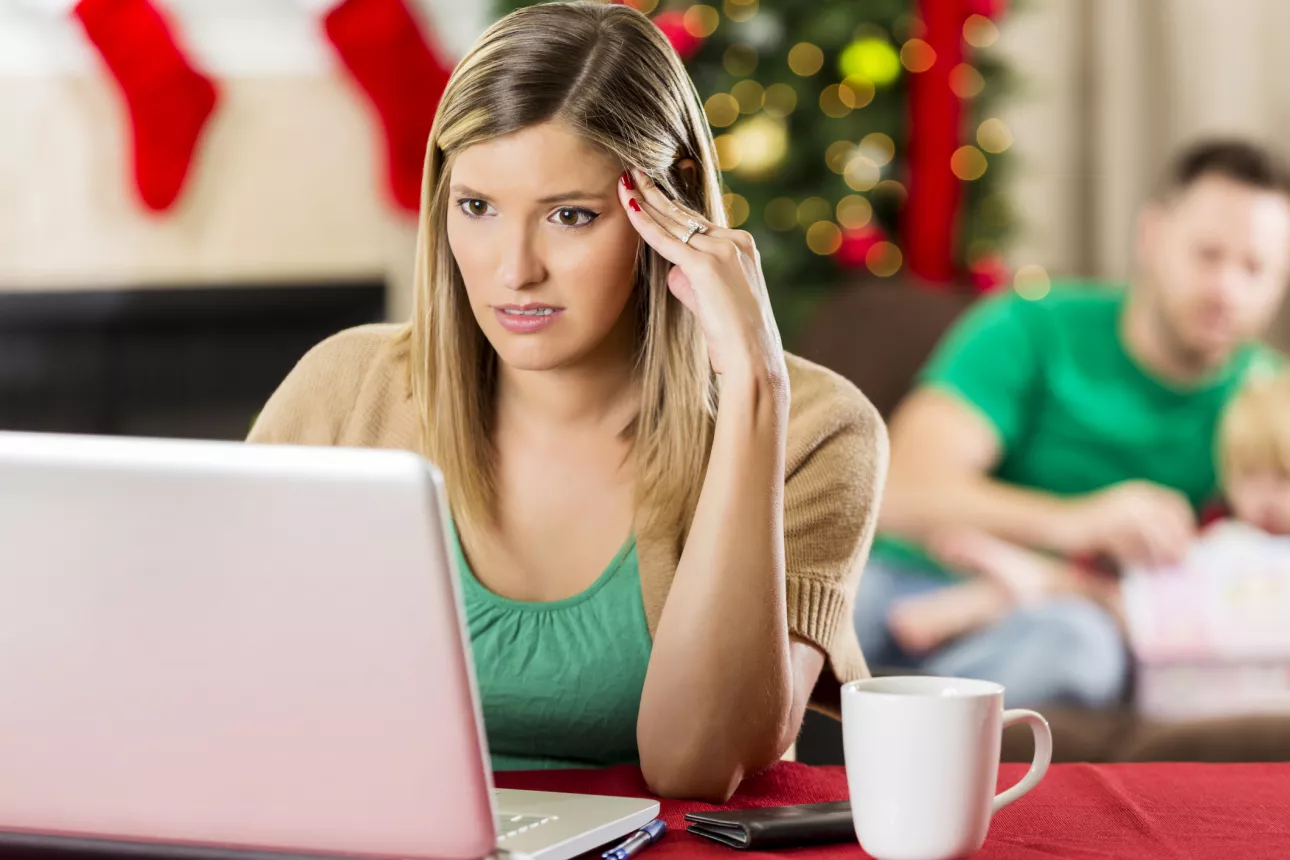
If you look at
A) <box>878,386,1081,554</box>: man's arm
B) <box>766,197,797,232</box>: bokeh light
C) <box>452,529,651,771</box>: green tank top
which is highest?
<box>452,529,651,771</box>: green tank top

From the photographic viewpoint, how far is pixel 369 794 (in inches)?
24.7

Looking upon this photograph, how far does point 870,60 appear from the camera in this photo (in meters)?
3.41

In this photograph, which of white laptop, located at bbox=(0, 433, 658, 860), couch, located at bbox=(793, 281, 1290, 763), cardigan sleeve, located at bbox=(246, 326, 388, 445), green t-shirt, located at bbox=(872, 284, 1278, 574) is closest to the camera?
white laptop, located at bbox=(0, 433, 658, 860)

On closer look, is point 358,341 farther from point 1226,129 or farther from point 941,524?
point 1226,129

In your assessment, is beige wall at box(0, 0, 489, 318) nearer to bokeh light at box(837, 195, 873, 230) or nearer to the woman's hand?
bokeh light at box(837, 195, 873, 230)

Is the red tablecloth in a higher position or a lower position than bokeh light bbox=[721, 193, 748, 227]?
higher

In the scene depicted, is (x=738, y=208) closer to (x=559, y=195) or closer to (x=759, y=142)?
(x=759, y=142)

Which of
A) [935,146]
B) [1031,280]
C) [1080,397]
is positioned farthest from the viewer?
[1031,280]

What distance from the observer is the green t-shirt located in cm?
253

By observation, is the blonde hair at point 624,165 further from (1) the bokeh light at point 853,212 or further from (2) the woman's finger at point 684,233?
(1) the bokeh light at point 853,212

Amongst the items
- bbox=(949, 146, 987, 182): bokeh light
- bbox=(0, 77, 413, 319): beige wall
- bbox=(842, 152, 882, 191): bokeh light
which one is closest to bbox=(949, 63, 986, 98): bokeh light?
bbox=(949, 146, 987, 182): bokeh light

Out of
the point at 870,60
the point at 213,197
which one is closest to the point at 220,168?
the point at 213,197

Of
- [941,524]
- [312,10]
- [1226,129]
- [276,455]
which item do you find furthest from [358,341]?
[1226,129]

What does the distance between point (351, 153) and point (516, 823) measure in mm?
3251
